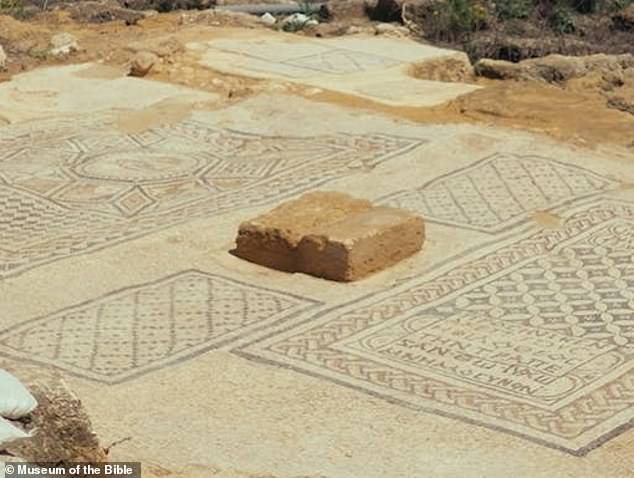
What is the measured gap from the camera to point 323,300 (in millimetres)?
8102

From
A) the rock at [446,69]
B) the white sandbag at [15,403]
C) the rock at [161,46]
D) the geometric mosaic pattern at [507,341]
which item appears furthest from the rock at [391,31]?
the white sandbag at [15,403]

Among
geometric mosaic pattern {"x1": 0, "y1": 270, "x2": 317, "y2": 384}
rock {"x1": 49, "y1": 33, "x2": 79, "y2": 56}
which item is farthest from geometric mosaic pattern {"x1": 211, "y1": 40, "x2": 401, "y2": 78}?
geometric mosaic pattern {"x1": 0, "y1": 270, "x2": 317, "y2": 384}

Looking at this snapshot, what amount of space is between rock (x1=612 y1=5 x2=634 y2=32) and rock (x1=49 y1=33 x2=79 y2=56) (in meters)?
4.94

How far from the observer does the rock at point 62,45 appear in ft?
44.0

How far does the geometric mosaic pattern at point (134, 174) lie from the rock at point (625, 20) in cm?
507

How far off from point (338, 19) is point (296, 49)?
2580 millimetres

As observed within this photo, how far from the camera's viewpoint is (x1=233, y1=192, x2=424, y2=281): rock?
834cm

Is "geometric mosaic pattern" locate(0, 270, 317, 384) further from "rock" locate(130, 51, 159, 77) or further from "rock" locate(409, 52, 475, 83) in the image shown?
"rock" locate(409, 52, 475, 83)

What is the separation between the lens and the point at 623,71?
1260 cm

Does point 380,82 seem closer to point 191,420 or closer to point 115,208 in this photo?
point 115,208

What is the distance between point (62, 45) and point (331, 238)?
576 cm

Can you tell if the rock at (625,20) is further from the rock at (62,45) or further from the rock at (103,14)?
the rock at (62,45)

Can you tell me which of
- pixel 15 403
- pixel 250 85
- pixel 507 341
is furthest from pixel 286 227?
pixel 250 85

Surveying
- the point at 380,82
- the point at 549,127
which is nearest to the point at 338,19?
the point at 380,82
